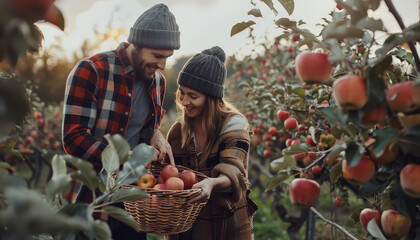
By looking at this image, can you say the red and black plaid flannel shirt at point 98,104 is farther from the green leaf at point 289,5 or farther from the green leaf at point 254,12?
the green leaf at point 289,5

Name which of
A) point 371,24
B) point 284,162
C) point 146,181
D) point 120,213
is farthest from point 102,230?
point 146,181

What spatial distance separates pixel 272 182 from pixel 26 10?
2.37ft

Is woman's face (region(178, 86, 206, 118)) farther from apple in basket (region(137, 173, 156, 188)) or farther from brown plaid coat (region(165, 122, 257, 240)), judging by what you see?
apple in basket (region(137, 173, 156, 188))

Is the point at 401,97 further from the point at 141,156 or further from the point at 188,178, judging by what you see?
the point at 188,178

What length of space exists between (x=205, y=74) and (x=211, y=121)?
0.85 feet

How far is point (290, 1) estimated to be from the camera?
4.00 ft

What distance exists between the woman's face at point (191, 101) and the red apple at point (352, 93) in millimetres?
1386

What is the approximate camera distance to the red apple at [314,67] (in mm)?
971

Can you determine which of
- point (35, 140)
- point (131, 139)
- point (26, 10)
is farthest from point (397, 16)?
point (35, 140)

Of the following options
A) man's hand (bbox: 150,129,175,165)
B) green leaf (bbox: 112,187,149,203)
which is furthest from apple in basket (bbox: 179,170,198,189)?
green leaf (bbox: 112,187,149,203)

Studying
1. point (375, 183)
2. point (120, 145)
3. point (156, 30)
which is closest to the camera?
point (120, 145)

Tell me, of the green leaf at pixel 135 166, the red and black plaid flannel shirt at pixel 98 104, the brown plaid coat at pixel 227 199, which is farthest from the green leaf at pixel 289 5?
the red and black plaid flannel shirt at pixel 98 104

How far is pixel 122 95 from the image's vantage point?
2.09 meters

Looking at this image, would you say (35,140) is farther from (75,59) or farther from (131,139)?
(75,59)
